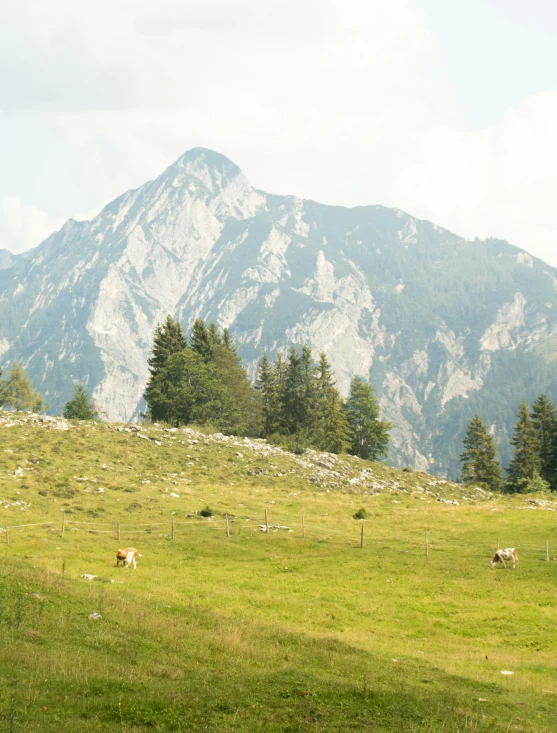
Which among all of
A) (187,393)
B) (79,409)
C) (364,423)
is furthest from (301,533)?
(79,409)

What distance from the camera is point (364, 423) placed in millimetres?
123562

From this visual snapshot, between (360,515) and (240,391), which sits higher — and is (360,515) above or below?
below

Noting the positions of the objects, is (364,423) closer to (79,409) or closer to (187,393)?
(187,393)

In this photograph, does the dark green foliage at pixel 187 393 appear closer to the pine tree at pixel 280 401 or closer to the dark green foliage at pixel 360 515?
the pine tree at pixel 280 401

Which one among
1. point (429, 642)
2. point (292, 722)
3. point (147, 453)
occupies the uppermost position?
point (147, 453)

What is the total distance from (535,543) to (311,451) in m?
46.8

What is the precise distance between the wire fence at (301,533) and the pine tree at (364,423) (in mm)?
63719

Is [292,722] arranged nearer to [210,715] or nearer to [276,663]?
[210,715]

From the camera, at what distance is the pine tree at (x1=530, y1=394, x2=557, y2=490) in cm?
11484

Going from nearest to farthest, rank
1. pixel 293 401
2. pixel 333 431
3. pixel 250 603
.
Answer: pixel 250 603
pixel 333 431
pixel 293 401

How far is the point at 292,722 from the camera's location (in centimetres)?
1499

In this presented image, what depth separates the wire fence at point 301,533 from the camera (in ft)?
160

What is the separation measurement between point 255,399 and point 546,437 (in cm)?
6043

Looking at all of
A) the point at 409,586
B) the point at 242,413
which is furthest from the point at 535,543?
the point at 242,413
